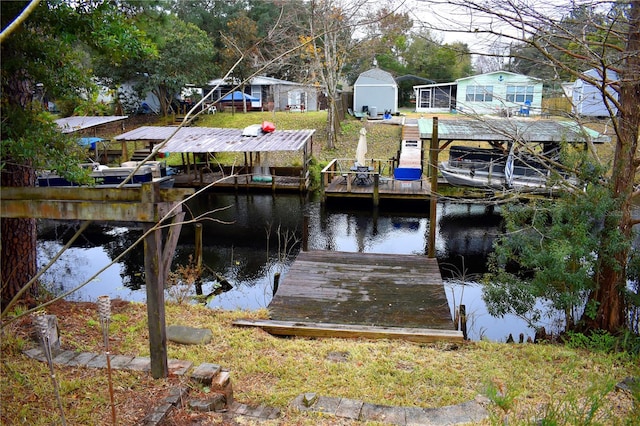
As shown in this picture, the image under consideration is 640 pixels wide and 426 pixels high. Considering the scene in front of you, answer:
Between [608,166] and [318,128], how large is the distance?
21.3m

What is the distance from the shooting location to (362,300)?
842 cm

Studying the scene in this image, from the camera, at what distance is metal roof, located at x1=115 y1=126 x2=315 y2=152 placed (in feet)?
57.9

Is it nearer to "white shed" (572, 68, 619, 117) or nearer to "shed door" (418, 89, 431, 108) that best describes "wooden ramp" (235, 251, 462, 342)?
"white shed" (572, 68, 619, 117)

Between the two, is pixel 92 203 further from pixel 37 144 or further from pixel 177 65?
pixel 177 65

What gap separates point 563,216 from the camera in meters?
7.12

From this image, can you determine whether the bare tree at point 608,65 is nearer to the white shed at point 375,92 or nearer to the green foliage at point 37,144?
the green foliage at point 37,144

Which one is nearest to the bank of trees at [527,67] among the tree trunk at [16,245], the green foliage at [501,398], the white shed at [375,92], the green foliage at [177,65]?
the tree trunk at [16,245]

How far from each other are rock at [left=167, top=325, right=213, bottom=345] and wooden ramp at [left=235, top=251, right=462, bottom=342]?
3.48 ft

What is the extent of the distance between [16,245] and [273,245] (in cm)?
797

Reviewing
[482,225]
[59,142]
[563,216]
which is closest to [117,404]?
[59,142]

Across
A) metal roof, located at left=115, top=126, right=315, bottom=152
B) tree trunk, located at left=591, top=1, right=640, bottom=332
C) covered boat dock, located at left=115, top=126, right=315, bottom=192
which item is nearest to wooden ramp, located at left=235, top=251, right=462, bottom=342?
tree trunk, located at left=591, top=1, right=640, bottom=332

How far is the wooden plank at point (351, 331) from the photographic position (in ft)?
22.3

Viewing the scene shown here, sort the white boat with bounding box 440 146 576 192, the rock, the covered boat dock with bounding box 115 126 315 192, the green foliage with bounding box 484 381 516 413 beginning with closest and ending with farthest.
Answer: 1. the green foliage with bounding box 484 381 516 413
2. the rock
3. the white boat with bounding box 440 146 576 192
4. the covered boat dock with bounding box 115 126 315 192

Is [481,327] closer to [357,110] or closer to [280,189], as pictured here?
[280,189]
